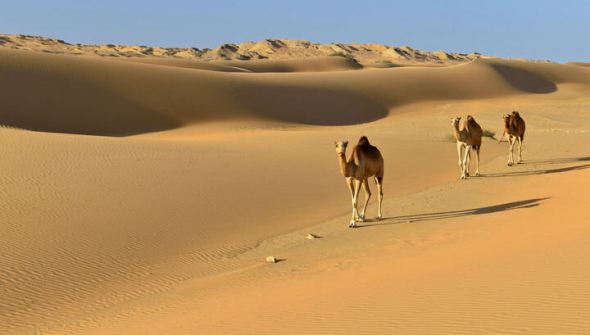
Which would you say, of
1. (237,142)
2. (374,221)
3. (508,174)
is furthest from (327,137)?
(374,221)

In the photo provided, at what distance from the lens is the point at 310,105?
44.8 m

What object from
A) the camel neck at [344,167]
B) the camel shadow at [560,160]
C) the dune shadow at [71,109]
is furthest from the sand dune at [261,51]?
the camel neck at [344,167]

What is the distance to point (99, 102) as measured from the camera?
36.8 meters

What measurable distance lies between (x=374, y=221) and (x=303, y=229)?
1.56 m

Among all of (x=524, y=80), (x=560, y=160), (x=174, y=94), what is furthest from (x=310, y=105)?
(x=524, y=80)

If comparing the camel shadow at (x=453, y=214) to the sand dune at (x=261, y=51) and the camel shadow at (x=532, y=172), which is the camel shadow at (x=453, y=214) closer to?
the camel shadow at (x=532, y=172)

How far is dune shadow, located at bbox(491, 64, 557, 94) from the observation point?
66125 mm

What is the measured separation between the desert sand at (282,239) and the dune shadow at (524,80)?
39.1 m

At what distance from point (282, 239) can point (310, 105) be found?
33.7 m

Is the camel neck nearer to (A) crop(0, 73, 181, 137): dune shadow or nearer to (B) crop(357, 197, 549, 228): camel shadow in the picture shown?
(B) crop(357, 197, 549, 228): camel shadow

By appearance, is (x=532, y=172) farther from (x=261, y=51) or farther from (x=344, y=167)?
(x=261, y=51)

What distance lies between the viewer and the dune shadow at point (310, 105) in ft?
138

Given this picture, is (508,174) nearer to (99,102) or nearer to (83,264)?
(83,264)

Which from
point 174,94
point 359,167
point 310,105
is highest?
point 174,94
